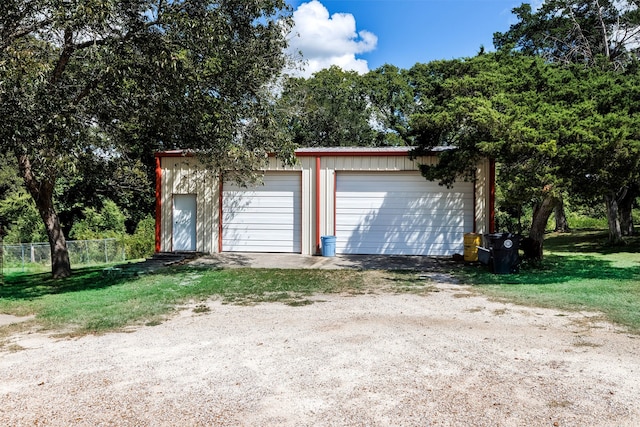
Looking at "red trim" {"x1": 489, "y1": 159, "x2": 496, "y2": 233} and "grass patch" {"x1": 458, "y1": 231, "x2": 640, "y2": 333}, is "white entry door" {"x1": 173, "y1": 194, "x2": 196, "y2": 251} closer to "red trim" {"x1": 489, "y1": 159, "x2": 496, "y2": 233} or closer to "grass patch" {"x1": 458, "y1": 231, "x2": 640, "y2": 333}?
"grass patch" {"x1": 458, "y1": 231, "x2": 640, "y2": 333}

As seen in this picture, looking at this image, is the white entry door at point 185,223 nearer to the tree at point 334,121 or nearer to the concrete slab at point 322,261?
the concrete slab at point 322,261

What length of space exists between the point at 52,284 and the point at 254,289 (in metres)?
5.35

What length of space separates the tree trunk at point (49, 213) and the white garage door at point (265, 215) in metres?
4.78

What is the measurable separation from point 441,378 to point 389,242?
34.7ft

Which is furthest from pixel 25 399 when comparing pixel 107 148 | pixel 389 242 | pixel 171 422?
pixel 389 242

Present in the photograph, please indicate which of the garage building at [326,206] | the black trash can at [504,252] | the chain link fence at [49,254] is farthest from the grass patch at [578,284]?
the chain link fence at [49,254]

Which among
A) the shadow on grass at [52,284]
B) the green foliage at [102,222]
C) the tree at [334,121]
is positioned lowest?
the shadow on grass at [52,284]

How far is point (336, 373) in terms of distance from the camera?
449 centimetres

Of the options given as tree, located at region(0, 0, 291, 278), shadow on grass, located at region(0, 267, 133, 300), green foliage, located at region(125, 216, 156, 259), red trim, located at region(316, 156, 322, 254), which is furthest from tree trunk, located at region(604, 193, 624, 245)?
green foliage, located at region(125, 216, 156, 259)

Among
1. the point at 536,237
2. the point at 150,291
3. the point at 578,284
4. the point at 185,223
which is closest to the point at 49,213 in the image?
the point at 185,223

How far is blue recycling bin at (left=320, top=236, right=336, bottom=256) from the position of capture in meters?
14.5

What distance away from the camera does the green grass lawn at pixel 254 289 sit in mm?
7278

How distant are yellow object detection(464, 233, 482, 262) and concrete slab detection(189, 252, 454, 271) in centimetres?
55

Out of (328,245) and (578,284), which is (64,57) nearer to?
(328,245)
